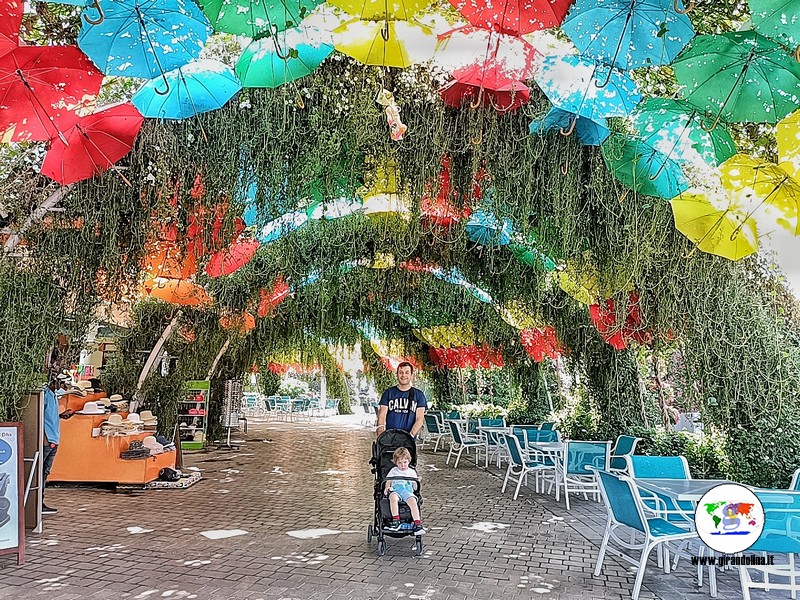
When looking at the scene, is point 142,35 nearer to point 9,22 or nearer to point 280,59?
point 9,22

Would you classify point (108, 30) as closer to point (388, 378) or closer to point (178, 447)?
point (178, 447)

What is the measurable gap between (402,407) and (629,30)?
406 cm

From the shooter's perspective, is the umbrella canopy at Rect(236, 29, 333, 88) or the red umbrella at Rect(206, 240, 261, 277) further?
the red umbrella at Rect(206, 240, 261, 277)

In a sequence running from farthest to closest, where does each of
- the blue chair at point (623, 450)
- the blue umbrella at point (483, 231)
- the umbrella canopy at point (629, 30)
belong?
1. the blue chair at point (623, 450)
2. the blue umbrella at point (483, 231)
3. the umbrella canopy at point (629, 30)

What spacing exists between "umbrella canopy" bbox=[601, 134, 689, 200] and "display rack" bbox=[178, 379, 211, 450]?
1179 cm

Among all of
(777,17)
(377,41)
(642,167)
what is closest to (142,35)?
(377,41)

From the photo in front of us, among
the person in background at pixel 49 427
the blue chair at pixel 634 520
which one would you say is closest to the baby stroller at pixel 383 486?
the blue chair at pixel 634 520

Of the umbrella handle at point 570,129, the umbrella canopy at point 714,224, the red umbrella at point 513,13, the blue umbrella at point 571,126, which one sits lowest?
the umbrella canopy at point 714,224

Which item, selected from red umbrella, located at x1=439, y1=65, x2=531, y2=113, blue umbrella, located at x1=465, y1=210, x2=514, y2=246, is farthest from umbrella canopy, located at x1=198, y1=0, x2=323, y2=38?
blue umbrella, located at x1=465, y1=210, x2=514, y2=246

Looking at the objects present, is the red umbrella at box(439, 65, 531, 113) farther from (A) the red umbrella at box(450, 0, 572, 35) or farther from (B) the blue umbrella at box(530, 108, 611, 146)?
(A) the red umbrella at box(450, 0, 572, 35)

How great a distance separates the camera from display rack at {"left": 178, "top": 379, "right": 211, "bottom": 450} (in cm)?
1496

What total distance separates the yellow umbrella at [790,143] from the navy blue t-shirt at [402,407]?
371 cm

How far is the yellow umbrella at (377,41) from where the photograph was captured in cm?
358

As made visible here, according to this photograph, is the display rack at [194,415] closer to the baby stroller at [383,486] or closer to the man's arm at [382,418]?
the man's arm at [382,418]
